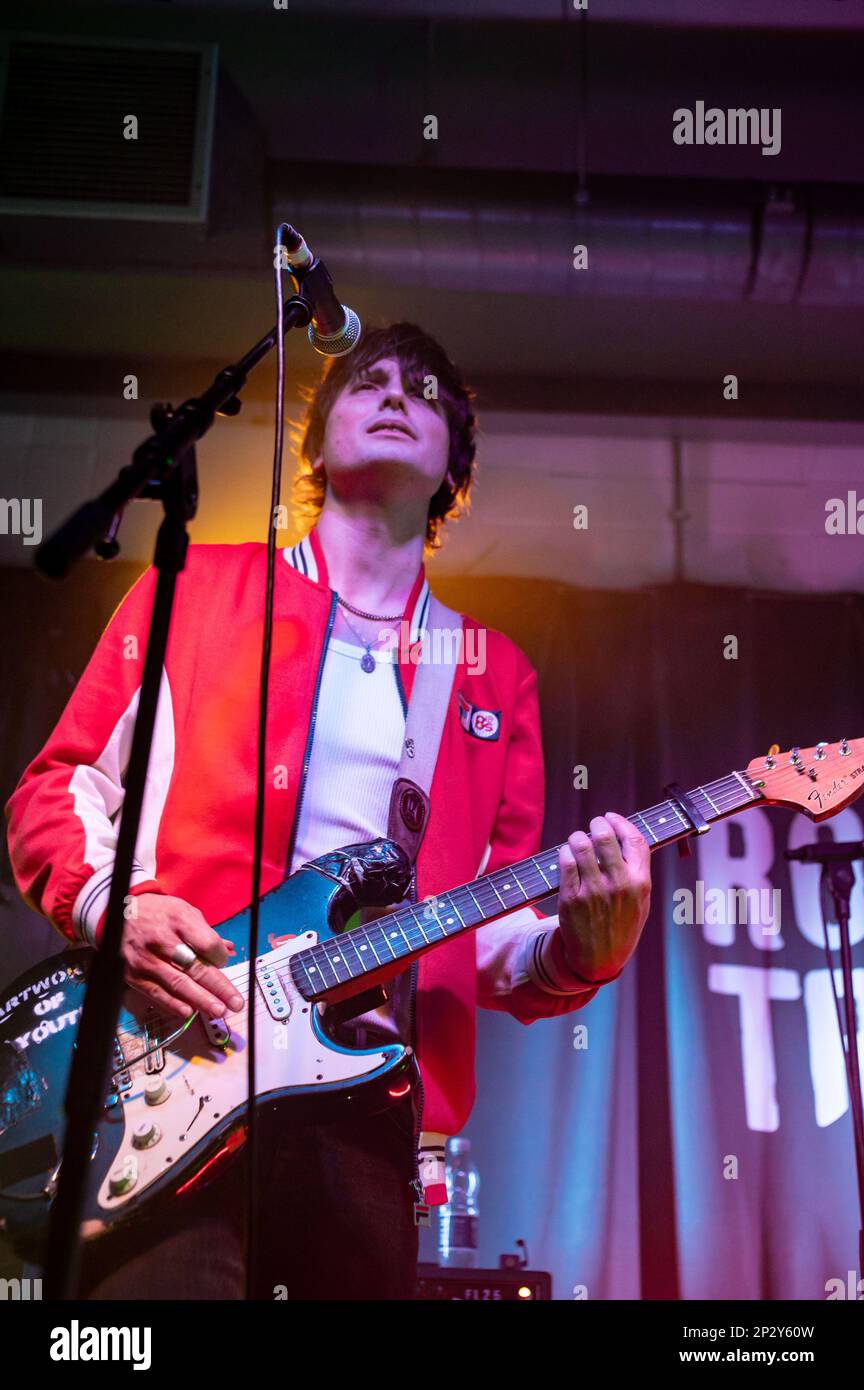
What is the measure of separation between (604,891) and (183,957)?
0.75 m

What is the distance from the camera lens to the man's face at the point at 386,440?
8.55 feet

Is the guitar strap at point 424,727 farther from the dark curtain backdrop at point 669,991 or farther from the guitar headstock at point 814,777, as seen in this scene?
the dark curtain backdrop at point 669,991

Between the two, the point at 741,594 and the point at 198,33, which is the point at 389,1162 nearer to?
the point at 741,594

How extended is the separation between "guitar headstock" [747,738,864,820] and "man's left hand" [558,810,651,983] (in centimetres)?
36

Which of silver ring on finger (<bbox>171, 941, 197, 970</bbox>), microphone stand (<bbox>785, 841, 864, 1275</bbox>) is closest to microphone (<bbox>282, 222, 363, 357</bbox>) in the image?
silver ring on finger (<bbox>171, 941, 197, 970</bbox>)

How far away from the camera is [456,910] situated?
7.04ft

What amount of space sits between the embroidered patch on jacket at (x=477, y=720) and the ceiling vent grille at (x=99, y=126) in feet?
5.00

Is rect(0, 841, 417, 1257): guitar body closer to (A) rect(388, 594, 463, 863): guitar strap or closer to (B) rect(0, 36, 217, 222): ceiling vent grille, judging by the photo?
(A) rect(388, 594, 463, 863): guitar strap

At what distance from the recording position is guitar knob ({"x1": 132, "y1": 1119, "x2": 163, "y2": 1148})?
1877 mm

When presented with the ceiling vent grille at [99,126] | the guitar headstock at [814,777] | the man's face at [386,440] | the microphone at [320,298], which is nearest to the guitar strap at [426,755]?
the man's face at [386,440]

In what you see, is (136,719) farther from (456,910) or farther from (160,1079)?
(456,910)

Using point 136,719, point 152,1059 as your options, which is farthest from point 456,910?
point 136,719

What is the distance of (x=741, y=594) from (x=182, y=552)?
94.2 inches

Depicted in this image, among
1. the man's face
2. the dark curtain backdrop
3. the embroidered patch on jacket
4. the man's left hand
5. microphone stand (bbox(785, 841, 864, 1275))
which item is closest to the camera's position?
the man's left hand
